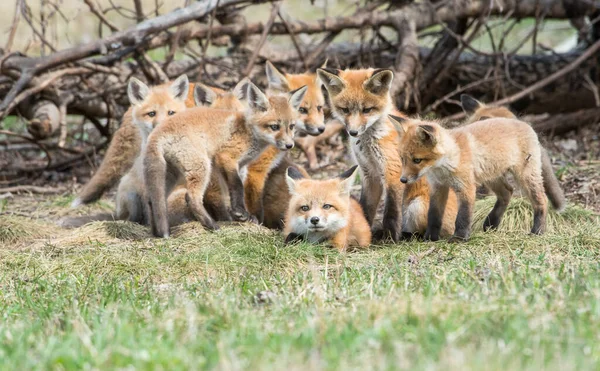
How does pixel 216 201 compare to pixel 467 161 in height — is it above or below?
below

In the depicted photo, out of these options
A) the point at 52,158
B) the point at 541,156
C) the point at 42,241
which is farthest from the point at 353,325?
the point at 52,158

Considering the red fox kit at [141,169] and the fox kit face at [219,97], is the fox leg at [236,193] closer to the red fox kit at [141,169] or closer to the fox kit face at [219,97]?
the red fox kit at [141,169]

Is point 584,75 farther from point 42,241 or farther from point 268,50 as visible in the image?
point 42,241

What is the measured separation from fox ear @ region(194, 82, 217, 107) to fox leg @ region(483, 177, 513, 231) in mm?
3522

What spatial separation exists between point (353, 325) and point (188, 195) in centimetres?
382

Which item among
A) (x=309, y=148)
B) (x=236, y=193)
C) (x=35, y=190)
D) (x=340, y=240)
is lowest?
(x=35, y=190)

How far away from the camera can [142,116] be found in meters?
8.27

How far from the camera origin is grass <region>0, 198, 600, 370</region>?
307 cm

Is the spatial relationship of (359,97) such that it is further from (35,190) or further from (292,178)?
(35,190)

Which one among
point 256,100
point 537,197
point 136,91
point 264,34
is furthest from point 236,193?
point 264,34

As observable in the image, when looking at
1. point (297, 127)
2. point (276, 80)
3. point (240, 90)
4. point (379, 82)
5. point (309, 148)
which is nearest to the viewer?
point (379, 82)

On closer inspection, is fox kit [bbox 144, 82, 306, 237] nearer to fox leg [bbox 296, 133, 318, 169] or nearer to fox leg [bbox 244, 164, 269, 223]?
fox leg [bbox 244, 164, 269, 223]

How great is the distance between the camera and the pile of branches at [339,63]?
9758mm

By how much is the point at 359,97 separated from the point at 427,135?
1.14m
